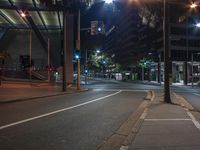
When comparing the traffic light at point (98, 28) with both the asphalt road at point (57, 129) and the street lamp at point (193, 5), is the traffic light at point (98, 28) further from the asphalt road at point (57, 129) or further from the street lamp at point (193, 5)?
the street lamp at point (193, 5)

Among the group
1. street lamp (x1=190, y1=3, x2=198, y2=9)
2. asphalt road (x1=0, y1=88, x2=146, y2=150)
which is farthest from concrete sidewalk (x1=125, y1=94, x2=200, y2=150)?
street lamp (x1=190, y1=3, x2=198, y2=9)

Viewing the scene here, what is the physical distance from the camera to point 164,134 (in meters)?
11.1

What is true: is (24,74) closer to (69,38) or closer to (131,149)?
(69,38)

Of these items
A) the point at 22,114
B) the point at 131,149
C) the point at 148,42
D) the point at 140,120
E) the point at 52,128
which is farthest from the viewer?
the point at 148,42

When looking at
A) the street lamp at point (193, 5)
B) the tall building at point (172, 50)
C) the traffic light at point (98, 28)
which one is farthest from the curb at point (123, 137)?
the tall building at point (172, 50)

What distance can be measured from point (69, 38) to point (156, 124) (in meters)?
57.6

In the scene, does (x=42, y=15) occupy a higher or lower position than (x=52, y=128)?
higher

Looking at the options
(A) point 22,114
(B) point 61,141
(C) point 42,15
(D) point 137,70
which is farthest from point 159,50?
(B) point 61,141

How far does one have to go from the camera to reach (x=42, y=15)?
75.9m

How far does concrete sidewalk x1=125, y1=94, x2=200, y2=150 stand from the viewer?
30.8 ft

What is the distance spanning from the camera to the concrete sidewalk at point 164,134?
30.8 feet

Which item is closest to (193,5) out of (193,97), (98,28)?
(193,97)

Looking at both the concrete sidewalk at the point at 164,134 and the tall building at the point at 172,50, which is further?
the tall building at the point at 172,50

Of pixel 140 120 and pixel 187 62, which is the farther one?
pixel 187 62
